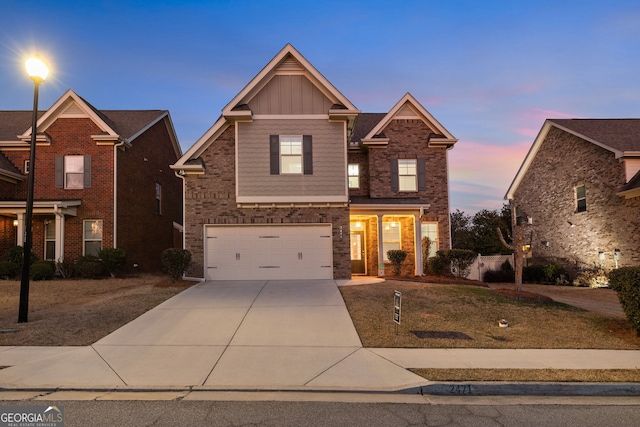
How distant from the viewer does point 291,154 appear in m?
15.4

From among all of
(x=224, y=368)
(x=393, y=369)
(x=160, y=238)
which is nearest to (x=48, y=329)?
(x=224, y=368)

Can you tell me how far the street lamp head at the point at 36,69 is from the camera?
940 centimetres

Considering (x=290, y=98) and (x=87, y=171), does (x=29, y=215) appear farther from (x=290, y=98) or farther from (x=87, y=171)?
(x=87, y=171)

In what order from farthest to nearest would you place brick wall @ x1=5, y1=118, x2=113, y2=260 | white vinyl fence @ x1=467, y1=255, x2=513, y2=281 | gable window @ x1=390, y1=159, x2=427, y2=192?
1. white vinyl fence @ x1=467, y1=255, x2=513, y2=281
2. gable window @ x1=390, y1=159, x2=427, y2=192
3. brick wall @ x1=5, y1=118, x2=113, y2=260

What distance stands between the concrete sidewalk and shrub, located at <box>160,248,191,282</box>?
4067mm

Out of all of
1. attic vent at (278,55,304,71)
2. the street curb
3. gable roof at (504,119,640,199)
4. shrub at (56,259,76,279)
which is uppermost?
attic vent at (278,55,304,71)

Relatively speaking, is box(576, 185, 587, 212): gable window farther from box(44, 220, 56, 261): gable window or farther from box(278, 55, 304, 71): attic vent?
box(44, 220, 56, 261): gable window

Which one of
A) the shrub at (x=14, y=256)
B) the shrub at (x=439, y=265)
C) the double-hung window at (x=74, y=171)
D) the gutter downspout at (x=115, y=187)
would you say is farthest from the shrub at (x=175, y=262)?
the shrub at (x=439, y=265)

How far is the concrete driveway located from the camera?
19.5ft

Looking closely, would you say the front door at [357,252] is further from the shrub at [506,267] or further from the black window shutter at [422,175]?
the shrub at [506,267]

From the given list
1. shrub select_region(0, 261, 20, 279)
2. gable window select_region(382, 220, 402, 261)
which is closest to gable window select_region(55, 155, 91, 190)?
shrub select_region(0, 261, 20, 279)

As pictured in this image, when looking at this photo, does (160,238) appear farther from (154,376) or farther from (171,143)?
(154,376)

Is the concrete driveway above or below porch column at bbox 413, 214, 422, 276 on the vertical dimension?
below

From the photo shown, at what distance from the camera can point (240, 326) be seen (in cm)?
903
